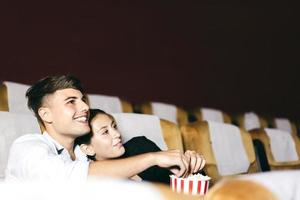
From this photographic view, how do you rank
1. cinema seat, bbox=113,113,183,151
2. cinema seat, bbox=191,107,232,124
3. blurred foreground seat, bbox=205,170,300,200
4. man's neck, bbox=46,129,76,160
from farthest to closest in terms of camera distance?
cinema seat, bbox=191,107,232,124 < cinema seat, bbox=113,113,183,151 < man's neck, bbox=46,129,76,160 < blurred foreground seat, bbox=205,170,300,200

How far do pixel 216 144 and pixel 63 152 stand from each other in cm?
36

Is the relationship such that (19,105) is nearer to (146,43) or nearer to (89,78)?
(89,78)

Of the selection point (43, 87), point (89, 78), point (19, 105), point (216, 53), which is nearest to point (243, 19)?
point (216, 53)

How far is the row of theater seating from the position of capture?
62 centimetres

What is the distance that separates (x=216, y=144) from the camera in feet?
2.67

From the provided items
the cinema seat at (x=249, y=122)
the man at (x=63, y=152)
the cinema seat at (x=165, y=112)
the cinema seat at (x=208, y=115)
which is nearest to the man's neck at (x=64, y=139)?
the man at (x=63, y=152)

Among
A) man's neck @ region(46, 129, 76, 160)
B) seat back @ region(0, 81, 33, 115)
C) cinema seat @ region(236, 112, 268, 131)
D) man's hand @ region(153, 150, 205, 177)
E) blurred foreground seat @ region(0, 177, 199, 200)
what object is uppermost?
cinema seat @ region(236, 112, 268, 131)

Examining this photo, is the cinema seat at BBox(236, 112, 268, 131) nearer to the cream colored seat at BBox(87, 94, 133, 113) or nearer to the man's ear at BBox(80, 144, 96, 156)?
the cream colored seat at BBox(87, 94, 133, 113)

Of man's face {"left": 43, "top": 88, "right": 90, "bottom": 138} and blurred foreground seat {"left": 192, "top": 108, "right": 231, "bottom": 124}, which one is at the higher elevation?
blurred foreground seat {"left": 192, "top": 108, "right": 231, "bottom": 124}

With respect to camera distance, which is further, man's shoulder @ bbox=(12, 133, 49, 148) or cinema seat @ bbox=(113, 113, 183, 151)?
cinema seat @ bbox=(113, 113, 183, 151)

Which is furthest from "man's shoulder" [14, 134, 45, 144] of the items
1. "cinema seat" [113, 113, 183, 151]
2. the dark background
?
the dark background

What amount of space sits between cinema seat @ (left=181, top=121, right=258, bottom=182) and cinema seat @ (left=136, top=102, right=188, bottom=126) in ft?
0.93

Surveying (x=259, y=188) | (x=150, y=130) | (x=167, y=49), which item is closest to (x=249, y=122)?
(x=167, y=49)

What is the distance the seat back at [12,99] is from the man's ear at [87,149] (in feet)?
0.68
